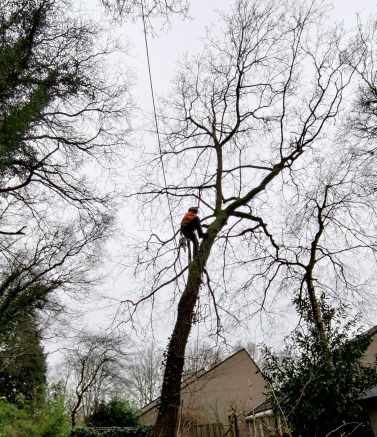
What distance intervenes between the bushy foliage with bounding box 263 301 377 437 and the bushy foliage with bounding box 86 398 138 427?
15.2m

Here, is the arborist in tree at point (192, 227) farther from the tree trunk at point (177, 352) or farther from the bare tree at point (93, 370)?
the bare tree at point (93, 370)

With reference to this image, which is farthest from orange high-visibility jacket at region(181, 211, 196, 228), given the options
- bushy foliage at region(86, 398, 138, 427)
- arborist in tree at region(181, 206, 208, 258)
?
bushy foliage at region(86, 398, 138, 427)

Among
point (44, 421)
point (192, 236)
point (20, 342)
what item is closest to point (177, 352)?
point (192, 236)

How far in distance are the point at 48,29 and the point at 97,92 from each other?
1.43 meters

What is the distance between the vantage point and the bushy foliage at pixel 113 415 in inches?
793

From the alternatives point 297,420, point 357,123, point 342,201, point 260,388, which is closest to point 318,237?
point 342,201

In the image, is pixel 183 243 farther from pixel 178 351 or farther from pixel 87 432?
pixel 87 432

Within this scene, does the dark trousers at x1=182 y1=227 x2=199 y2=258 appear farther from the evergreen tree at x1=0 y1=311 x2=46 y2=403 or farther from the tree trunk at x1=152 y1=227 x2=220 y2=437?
the evergreen tree at x1=0 y1=311 x2=46 y2=403

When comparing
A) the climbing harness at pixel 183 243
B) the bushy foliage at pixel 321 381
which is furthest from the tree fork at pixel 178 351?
the bushy foliage at pixel 321 381

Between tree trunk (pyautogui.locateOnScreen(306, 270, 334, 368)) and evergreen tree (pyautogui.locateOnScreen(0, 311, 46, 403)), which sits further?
evergreen tree (pyautogui.locateOnScreen(0, 311, 46, 403))

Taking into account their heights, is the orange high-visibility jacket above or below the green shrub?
above

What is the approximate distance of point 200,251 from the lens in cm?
608

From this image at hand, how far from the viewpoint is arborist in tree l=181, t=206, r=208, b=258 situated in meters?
6.17

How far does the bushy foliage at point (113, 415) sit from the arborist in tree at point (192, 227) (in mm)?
17489
